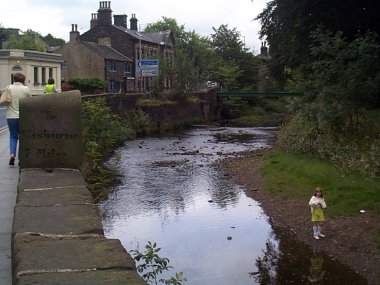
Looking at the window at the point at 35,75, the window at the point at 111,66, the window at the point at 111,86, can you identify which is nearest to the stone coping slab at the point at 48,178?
the window at the point at 35,75

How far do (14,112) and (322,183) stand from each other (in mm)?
11362

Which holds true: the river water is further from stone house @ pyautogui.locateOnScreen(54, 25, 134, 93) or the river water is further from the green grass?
stone house @ pyautogui.locateOnScreen(54, 25, 134, 93)

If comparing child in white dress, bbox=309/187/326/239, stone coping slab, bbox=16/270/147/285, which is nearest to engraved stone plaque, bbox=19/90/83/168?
stone coping slab, bbox=16/270/147/285

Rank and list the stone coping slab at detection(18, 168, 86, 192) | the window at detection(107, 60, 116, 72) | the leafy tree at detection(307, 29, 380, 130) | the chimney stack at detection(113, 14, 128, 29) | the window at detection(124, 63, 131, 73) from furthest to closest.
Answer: the chimney stack at detection(113, 14, 128, 29)
the window at detection(124, 63, 131, 73)
the window at detection(107, 60, 116, 72)
the leafy tree at detection(307, 29, 380, 130)
the stone coping slab at detection(18, 168, 86, 192)

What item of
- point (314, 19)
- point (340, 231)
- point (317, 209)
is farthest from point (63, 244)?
point (314, 19)

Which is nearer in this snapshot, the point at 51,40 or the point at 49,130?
the point at 49,130

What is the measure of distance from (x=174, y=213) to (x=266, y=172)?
687 cm

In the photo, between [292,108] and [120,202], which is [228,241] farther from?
[292,108]

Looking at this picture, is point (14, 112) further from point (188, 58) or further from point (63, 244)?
point (188, 58)

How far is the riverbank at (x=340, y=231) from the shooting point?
11883 millimetres

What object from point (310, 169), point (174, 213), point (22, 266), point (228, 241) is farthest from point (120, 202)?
point (22, 266)

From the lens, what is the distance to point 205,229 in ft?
48.8

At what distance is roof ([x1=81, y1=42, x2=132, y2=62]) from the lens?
6234 cm

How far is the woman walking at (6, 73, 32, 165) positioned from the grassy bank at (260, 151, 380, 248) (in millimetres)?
8371
